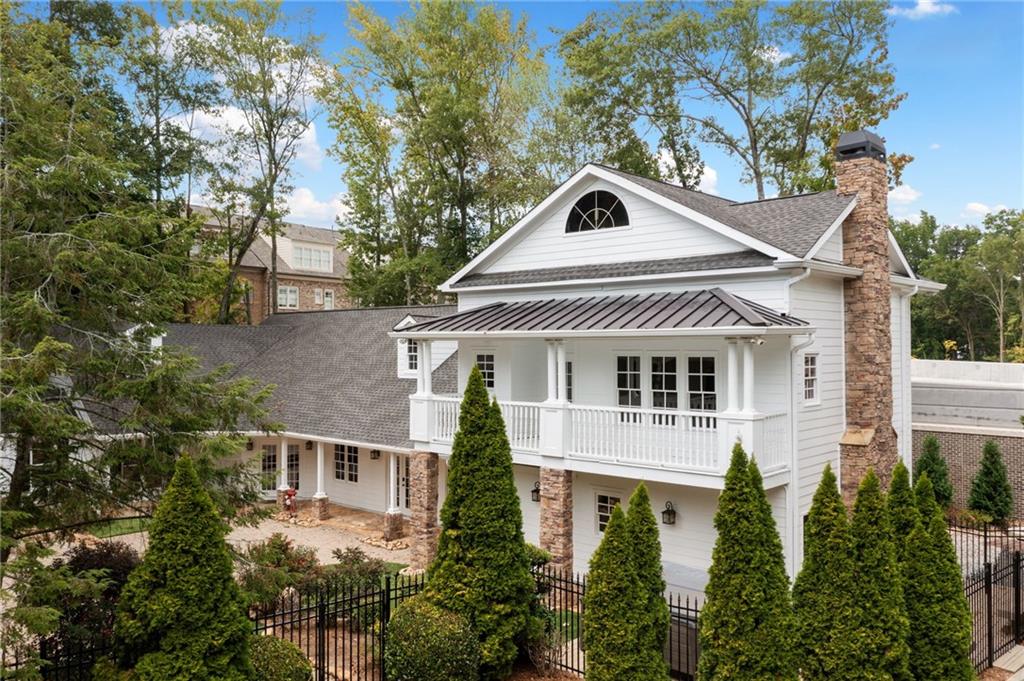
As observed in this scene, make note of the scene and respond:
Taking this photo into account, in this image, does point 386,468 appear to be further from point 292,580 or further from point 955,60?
point 955,60

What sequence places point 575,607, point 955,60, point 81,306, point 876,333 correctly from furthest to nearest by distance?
point 955,60, point 876,333, point 575,607, point 81,306

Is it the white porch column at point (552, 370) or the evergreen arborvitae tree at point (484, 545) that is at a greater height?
the white porch column at point (552, 370)

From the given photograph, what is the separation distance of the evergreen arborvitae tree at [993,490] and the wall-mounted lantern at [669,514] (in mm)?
10667

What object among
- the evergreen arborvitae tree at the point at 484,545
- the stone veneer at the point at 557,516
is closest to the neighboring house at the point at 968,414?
the stone veneer at the point at 557,516

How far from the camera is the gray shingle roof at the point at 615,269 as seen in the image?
1334 cm

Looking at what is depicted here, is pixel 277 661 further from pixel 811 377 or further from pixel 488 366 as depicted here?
pixel 811 377

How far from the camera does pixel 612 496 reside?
14.8 m

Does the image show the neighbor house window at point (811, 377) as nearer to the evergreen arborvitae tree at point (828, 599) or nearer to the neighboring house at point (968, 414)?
the evergreen arborvitae tree at point (828, 599)

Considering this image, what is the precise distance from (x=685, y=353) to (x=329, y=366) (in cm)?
1395

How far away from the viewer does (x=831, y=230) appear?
43.9 ft

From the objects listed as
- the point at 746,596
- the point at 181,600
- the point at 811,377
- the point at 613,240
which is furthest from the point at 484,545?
the point at 613,240

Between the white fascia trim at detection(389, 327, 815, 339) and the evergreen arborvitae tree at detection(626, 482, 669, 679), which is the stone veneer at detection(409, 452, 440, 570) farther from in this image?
the evergreen arborvitae tree at detection(626, 482, 669, 679)

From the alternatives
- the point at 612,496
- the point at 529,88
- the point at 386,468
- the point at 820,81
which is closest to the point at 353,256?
the point at 529,88

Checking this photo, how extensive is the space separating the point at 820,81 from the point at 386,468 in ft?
82.6
